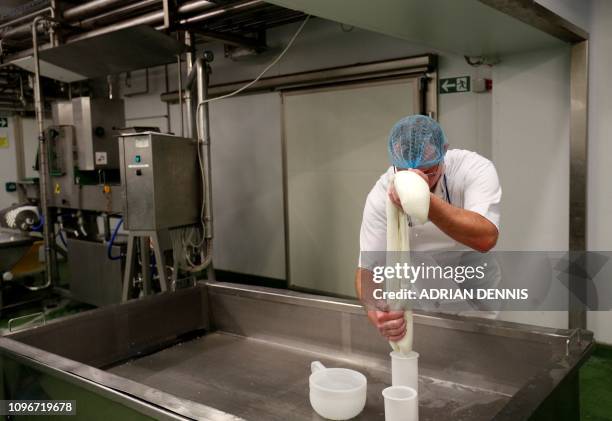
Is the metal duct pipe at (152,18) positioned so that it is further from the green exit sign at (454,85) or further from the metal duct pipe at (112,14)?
the green exit sign at (454,85)

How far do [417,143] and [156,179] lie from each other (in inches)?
81.5

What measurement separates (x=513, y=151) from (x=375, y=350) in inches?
68.4

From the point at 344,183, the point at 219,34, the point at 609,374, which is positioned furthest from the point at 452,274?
the point at 219,34

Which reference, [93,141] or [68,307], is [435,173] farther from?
[68,307]

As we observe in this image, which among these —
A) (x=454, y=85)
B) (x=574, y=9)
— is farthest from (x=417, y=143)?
(x=454, y=85)

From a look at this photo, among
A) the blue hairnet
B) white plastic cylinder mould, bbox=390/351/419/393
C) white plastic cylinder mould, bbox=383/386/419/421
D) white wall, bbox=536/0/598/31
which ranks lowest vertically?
white plastic cylinder mould, bbox=383/386/419/421

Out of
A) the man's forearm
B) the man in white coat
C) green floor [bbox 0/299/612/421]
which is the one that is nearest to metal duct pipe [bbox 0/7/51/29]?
green floor [bbox 0/299/612/421]

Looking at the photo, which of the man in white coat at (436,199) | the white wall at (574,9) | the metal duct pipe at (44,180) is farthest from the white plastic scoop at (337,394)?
the metal duct pipe at (44,180)

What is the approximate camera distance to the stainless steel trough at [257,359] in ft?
3.99

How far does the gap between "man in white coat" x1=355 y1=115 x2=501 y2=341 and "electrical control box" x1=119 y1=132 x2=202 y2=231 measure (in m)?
1.69

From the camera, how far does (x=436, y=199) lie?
121cm

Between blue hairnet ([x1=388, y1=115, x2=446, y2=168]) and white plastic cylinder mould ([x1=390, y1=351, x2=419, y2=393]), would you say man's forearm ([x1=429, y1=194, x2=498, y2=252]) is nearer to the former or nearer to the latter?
blue hairnet ([x1=388, y1=115, x2=446, y2=168])

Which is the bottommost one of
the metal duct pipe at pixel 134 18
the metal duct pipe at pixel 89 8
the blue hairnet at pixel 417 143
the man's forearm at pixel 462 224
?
the man's forearm at pixel 462 224

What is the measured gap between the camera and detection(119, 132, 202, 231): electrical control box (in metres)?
3.11
